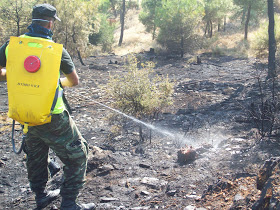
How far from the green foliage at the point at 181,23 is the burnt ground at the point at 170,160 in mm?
11967

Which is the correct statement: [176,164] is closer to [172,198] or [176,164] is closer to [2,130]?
[172,198]

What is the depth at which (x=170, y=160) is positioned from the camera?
438cm

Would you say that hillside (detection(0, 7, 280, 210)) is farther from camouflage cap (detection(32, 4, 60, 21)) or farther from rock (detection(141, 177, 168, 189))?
camouflage cap (detection(32, 4, 60, 21))

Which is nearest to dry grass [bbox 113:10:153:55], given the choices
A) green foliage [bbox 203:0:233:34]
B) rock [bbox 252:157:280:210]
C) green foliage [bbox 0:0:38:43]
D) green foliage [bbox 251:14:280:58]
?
green foliage [bbox 203:0:233:34]

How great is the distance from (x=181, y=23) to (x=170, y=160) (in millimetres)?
16991

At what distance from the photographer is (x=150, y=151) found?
16.1 ft

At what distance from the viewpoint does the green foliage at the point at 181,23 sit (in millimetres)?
19234

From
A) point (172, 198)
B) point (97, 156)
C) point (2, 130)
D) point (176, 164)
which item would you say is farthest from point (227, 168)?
point (2, 130)

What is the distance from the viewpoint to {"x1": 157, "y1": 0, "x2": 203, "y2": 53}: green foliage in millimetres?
19234

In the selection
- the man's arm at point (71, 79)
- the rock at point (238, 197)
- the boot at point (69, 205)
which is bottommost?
A: the boot at point (69, 205)

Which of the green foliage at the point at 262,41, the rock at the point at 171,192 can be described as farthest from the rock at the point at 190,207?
Answer: the green foliage at the point at 262,41

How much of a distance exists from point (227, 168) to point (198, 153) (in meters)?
0.85

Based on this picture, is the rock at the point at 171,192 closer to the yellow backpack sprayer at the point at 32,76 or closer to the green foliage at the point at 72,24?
the yellow backpack sprayer at the point at 32,76

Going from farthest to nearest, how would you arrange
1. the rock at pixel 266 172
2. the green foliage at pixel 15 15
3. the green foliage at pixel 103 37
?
the green foliage at pixel 103 37 → the green foliage at pixel 15 15 → the rock at pixel 266 172
